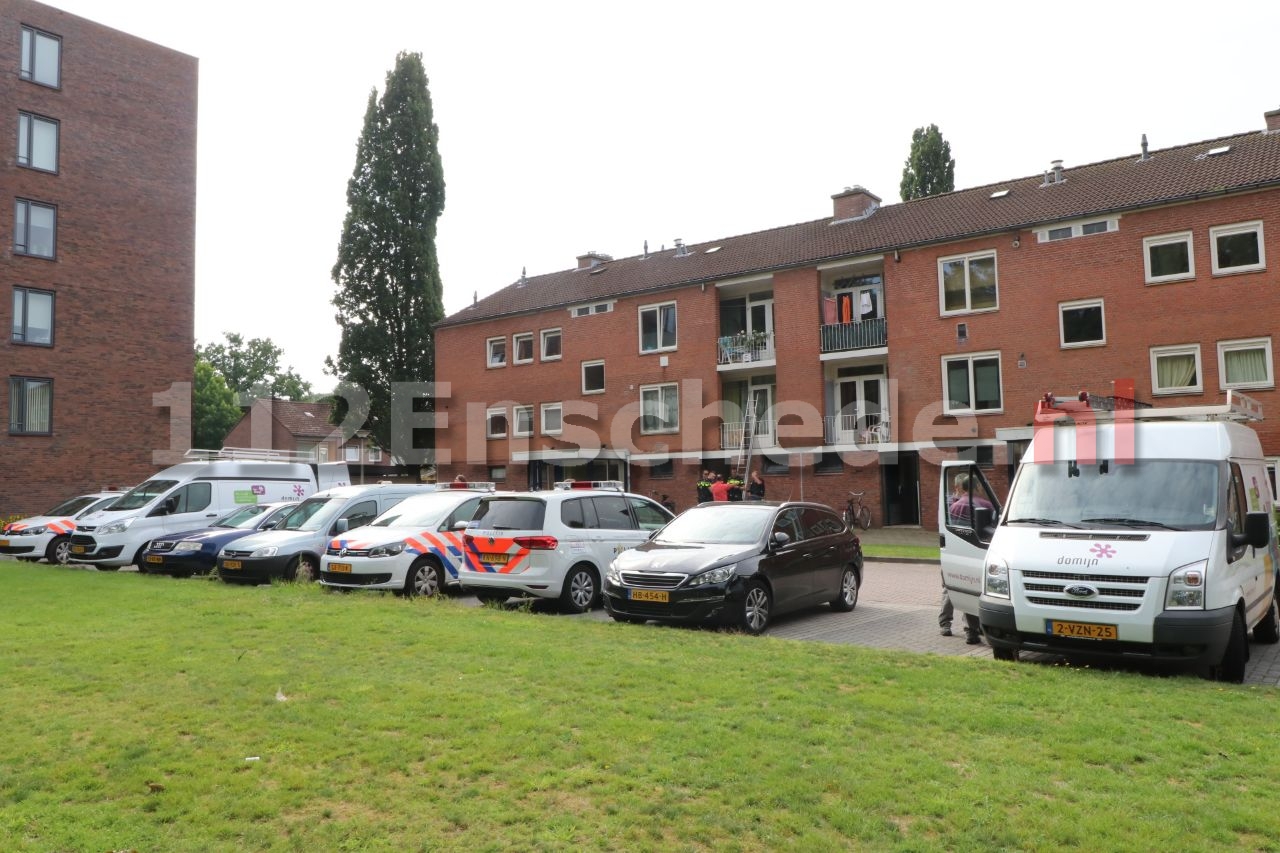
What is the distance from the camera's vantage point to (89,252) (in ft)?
101

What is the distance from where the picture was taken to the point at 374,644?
29.0 feet

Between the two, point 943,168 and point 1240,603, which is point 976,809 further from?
point 943,168

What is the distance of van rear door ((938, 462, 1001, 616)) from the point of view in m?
9.83

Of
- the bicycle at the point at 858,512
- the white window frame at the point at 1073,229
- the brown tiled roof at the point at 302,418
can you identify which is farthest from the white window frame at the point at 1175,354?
the brown tiled roof at the point at 302,418

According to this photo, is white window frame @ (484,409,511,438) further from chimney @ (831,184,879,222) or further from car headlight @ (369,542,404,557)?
car headlight @ (369,542,404,557)

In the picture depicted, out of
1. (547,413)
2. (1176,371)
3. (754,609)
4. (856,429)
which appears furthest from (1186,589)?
(547,413)

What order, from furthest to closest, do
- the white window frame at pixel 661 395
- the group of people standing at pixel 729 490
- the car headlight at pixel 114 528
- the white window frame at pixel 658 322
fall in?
1. the white window frame at pixel 658 322
2. the white window frame at pixel 661 395
3. the group of people standing at pixel 729 490
4. the car headlight at pixel 114 528

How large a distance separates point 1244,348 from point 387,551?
21.8 m

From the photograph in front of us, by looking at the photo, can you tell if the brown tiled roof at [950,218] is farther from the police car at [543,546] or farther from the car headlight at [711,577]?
the car headlight at [711,577]

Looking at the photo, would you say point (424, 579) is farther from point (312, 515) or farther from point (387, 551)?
point (312, 515)

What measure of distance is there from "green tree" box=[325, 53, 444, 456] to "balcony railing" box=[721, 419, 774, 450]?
1500 centimetres

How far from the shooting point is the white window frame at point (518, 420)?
124 feet

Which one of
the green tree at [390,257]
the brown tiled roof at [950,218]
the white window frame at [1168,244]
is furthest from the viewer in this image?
A: the green tree at [390,257]

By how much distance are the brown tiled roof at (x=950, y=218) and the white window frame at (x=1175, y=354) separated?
385 cm
